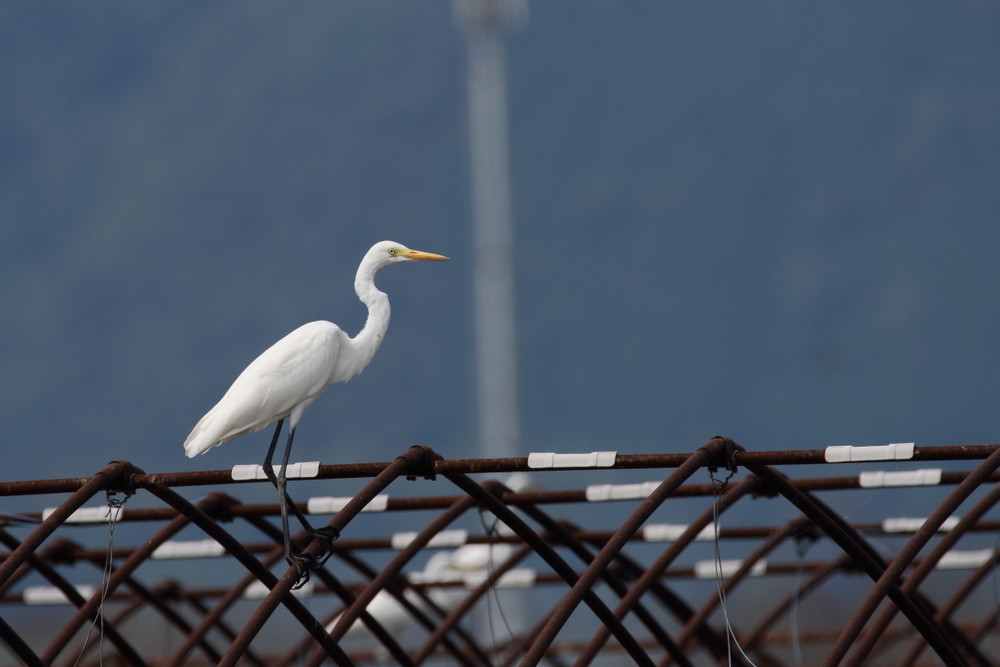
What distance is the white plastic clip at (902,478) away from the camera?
32.6ft

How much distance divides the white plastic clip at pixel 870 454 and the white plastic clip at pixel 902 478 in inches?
73.1

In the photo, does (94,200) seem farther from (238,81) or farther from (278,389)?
(278,389)

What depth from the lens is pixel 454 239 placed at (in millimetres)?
94000

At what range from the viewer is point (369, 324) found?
977 centimetres

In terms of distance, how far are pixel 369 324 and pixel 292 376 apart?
820mm

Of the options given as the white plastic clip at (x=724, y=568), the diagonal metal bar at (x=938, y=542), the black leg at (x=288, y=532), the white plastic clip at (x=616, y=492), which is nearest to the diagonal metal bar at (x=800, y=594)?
the white plastic clip at (x=724, y=568)

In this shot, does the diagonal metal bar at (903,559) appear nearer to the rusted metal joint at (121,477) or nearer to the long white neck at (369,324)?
the long white neck at (369,324)

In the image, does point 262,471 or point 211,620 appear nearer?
point 262,471

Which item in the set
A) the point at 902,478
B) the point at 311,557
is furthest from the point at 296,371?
the point at 902,478

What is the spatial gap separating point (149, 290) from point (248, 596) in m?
71.4

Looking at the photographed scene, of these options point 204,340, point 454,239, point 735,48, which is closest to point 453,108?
point 454,239

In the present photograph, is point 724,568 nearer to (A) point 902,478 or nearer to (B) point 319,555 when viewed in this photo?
(A) point 902,478

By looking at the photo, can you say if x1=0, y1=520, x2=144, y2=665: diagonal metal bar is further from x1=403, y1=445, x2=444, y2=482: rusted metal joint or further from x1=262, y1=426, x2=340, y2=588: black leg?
x1=403, y1=445, x2=444, y2=482: rusted metal joint

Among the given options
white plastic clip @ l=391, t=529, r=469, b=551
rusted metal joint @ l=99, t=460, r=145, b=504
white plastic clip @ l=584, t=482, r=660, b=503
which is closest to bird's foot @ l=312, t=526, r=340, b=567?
rusted metal joint @ l=99, t=460, r=145, b=504
